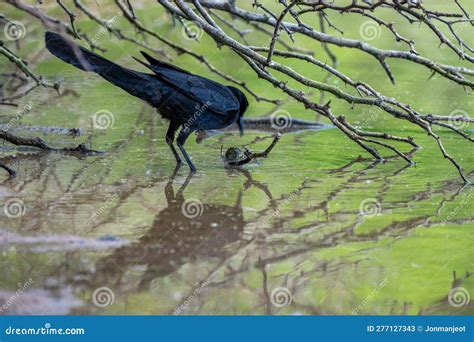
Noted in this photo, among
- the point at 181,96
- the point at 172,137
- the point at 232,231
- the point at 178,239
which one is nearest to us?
the point at 178,239

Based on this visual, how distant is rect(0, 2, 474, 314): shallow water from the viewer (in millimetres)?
4031

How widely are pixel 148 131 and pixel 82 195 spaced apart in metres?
2.42

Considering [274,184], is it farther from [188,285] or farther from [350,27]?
[350,27]

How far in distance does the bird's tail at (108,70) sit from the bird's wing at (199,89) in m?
0.14

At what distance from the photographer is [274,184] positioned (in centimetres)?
610


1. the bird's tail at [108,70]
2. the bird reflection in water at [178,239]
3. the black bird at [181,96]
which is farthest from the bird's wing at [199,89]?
the bird reflection in water at [178,239]

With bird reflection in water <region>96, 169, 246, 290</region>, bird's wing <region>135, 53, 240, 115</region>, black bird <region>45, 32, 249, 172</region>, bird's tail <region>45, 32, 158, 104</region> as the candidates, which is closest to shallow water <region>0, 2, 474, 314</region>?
bird reflection in water <region>96, 169, 246, 290</region>

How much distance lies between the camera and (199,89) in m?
6.52

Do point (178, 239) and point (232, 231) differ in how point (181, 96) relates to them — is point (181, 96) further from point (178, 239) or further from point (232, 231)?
point (178, 239)

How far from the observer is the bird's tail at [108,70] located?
5.51 metres

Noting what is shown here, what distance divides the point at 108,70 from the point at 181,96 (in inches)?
28.8

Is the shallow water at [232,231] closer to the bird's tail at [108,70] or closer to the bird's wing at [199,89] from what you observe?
the bird's wing at [199,89]

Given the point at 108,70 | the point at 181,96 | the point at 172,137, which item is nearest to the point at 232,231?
the point at 108,70

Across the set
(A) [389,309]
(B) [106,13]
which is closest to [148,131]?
(A) [389,309]
